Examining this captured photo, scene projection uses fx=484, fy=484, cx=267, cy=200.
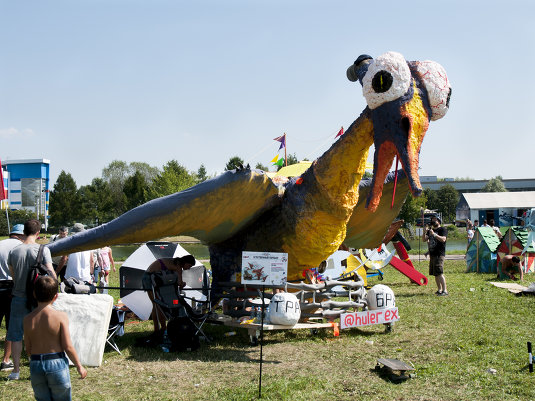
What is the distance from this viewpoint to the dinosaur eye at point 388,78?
16.7 ft

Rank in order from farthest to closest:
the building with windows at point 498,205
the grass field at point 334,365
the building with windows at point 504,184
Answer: the building with windows at point 504,184, the building with windows at point 498,205, the grass field at point 334,365

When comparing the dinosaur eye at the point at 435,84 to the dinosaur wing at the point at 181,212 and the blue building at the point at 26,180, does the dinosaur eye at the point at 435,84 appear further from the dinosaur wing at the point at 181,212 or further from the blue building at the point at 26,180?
the blue building at the point at 26,180

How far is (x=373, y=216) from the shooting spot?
24.7ft

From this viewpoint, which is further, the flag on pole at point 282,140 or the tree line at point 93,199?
the tree line at point 93,199

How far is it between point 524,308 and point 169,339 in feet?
19.8

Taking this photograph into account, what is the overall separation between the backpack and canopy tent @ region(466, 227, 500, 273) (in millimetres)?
12734

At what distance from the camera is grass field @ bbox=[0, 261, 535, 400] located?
14.7 feet

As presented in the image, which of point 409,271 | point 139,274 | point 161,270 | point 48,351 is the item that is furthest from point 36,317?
point 409,271

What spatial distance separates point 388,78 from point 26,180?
160 ft

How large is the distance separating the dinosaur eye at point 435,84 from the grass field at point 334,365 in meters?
2.83

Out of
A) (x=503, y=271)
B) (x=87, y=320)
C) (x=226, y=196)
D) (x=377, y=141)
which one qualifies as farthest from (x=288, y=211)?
(x=503, y=271)

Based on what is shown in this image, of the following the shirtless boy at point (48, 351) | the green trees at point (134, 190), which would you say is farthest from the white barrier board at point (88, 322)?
the green trees at point (134, 190)

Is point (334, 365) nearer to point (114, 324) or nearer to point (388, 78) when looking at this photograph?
point (114, 324)

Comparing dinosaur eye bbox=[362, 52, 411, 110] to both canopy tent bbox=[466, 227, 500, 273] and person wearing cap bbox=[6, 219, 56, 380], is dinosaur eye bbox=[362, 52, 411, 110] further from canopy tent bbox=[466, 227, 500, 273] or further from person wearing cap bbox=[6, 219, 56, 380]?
canopy tent bbox=[466, 227, 500, 273]
